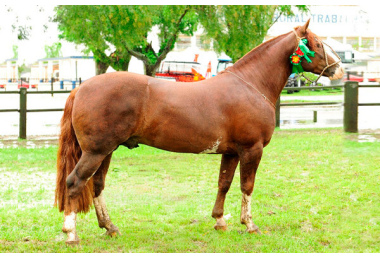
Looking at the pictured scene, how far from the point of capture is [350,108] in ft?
37.9

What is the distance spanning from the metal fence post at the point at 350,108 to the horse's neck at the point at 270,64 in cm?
702

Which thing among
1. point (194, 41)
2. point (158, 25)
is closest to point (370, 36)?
point (194, 41)

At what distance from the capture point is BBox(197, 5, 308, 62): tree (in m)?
12.1

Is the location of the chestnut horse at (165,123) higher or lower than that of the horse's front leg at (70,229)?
higher

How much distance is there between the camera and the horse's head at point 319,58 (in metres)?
5.12

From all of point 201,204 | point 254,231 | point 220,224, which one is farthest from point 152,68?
point 254,231

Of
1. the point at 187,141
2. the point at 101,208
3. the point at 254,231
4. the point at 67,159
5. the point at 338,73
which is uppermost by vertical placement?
the point at 338,73

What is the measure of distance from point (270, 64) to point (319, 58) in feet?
1.91

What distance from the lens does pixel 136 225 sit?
5.14 meters

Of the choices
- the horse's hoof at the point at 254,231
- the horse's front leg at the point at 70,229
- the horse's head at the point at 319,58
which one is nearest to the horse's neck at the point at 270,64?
the horse's head at the point at 319,58

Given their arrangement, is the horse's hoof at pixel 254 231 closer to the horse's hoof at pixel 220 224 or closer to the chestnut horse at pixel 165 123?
the chestnut horse at pixel 165 123

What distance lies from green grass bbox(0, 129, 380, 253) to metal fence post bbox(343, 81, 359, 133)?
174 cm

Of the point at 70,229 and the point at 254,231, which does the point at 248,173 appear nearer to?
the point at 254,231

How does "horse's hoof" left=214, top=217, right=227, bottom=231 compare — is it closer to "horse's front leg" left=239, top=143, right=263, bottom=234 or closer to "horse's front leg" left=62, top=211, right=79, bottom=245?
"horse's front leg" left=239, top=143, right=263, bottom=234
